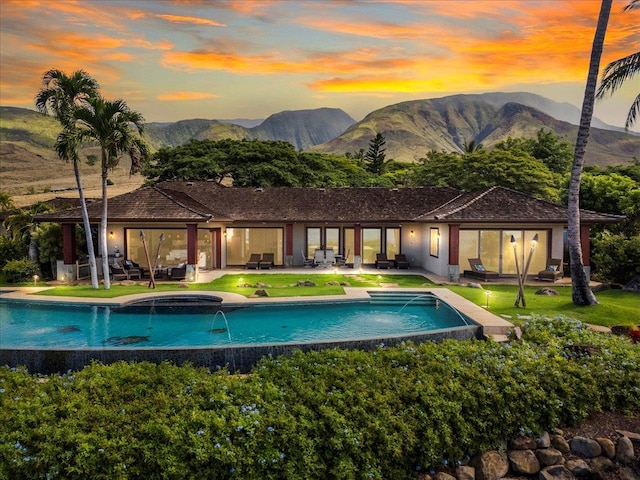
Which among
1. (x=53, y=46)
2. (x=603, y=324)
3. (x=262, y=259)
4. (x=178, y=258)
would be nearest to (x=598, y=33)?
(x=603, y=324)

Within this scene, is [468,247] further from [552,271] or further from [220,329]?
[220,329]

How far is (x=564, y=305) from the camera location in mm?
13258

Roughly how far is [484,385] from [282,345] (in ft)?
11.9

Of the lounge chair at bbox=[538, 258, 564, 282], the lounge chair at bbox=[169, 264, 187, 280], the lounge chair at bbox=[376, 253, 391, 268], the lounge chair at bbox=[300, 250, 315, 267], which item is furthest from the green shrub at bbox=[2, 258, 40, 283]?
the lounge chair at bbox=[538, 258, 564, 282]

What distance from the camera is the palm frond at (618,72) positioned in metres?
12.7

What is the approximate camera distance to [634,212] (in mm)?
20922

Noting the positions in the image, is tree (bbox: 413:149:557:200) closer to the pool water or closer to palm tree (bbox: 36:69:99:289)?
the pool water

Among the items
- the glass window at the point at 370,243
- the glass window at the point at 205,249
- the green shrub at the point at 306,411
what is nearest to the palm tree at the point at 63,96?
the glass window at the point at 205,249

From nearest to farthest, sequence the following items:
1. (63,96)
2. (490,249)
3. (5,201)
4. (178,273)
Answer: (63,96) < (178,273) < (490,249) < (5,201)

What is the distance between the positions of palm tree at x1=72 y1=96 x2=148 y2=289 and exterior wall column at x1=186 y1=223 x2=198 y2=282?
154 inches

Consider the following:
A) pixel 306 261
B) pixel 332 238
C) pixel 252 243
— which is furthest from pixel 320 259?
pixel 252 243

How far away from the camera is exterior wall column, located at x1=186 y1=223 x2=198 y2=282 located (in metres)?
19.3

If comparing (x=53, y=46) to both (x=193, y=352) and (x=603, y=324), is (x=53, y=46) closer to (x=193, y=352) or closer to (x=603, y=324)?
(x=193, y=352)

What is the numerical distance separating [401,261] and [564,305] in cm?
1059
